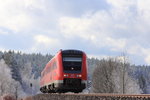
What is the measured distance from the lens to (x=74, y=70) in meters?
27.0

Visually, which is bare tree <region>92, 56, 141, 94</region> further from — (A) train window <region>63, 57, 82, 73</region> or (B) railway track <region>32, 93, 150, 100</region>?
(B) railway track <region>32, 93, 150, 100</region>

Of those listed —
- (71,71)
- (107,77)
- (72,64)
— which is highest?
(72,64)

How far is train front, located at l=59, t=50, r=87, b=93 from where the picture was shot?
26.8m

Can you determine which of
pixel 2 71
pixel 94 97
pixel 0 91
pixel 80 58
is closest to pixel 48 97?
pixel 80 58

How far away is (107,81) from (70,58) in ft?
106

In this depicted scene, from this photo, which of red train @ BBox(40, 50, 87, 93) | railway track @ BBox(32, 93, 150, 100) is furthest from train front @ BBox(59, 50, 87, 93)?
railway track @ BBox(32, 93, 150, 100)

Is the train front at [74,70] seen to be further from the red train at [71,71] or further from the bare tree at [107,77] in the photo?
the bare tree at [107,77]

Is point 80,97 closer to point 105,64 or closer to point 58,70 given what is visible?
point 58,70

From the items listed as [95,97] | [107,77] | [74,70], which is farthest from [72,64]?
[107,77]

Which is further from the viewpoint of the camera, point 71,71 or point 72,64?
point 72,64

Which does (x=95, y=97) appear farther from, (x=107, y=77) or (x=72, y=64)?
(x=107, y=77)

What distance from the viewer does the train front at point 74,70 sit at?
2675 cm

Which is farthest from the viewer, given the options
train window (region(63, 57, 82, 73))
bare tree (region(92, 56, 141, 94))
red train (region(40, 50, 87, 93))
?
bare tree (region(92, 56, 141, 94))

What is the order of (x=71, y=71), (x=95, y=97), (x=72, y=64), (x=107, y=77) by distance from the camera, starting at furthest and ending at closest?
(x=107, y=77) < (x=72, y=64) < (x=71, y=71) < (x=95, y=97)
